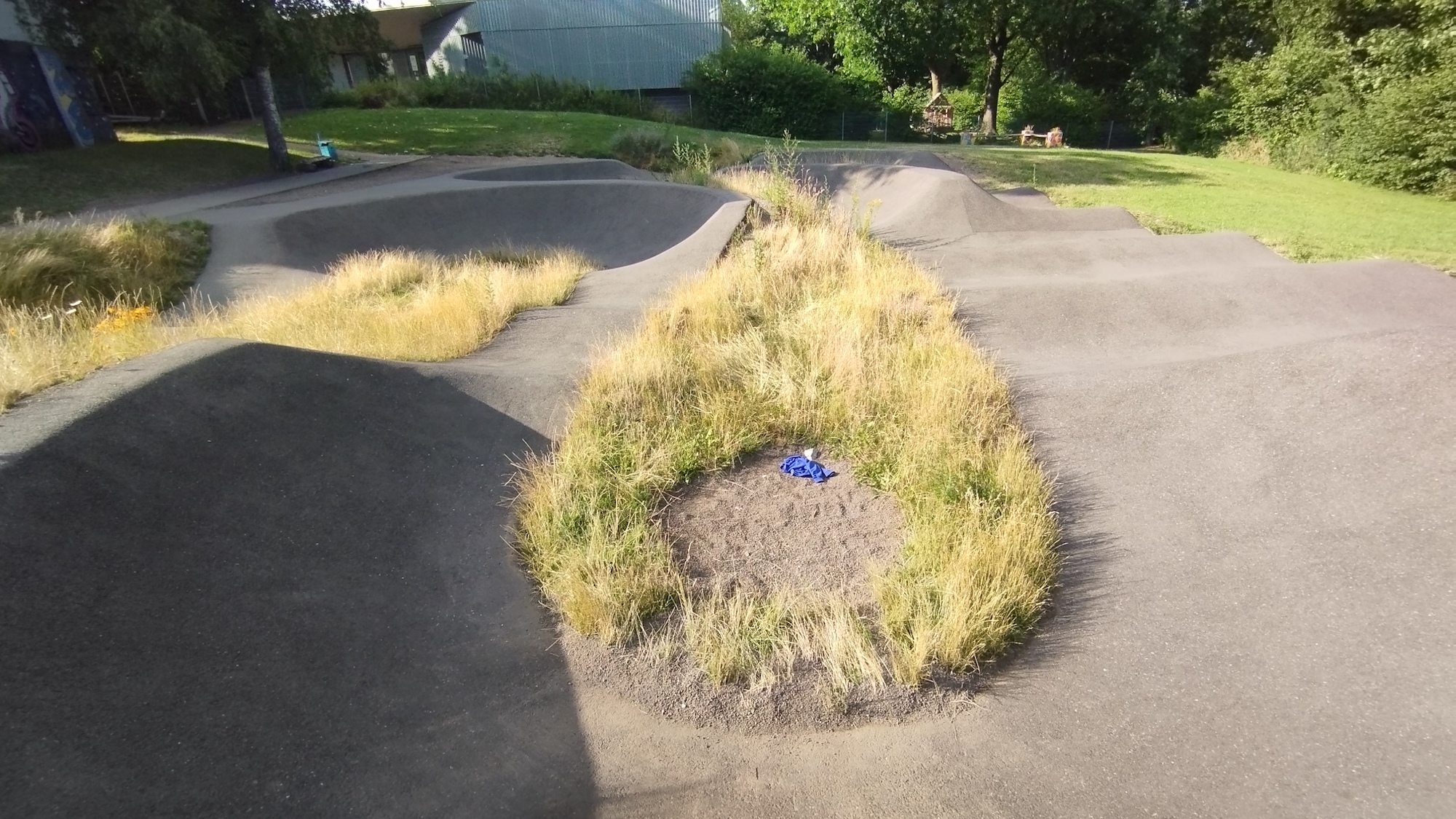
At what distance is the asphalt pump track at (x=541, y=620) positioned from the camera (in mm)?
2961

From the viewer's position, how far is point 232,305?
9.06 metres

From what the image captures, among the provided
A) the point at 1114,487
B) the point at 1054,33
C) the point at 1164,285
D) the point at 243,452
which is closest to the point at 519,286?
the point at 243,452

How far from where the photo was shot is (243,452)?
419 cm

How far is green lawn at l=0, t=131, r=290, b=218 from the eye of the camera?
48.8ft

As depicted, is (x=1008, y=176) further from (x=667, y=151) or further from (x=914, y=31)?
(x=914, y=31)

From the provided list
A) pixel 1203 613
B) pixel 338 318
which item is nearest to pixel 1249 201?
pixel 1203 613

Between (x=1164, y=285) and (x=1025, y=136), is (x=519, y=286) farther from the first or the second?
(x=1025, y=136)

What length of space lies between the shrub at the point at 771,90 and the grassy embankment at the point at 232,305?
25.4 m

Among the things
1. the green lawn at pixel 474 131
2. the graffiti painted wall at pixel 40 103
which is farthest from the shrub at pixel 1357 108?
the graffiti painted wall at pixel 40 103

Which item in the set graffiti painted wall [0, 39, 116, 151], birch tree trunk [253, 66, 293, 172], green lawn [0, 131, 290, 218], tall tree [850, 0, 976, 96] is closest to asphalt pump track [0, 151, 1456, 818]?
green lawn [0, 131, 290, 218]

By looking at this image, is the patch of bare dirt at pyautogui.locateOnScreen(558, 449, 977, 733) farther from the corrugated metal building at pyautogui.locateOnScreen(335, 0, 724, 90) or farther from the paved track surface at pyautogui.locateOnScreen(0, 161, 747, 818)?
the corrugated metal building at pyautogui.locateOnScreen(335, 0, 724, 90)

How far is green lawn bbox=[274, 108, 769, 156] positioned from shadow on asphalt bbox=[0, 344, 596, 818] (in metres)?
19.4

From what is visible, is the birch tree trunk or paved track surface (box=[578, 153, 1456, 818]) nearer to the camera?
paved track surface (box=[578, 153, 1456, 818])

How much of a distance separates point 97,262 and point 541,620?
10055 mm
